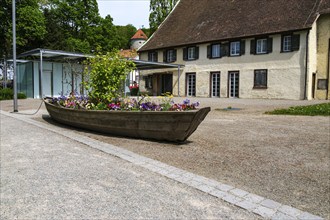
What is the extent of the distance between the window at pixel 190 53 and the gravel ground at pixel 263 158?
70.2 feet

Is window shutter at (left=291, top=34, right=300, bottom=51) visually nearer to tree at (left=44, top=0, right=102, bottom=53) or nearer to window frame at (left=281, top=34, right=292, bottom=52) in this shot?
window frame at (left=281, top=34, right=292, bottom=52)

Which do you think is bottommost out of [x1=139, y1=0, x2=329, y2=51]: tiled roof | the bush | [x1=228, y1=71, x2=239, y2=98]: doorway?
the bush

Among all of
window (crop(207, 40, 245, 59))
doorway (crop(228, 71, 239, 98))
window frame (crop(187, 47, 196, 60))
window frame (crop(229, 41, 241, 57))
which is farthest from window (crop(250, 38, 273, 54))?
window frame (crop(187, 47, 196, 60))

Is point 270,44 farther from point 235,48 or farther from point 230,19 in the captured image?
point 230,19

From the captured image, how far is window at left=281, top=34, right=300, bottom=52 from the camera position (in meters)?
22.6

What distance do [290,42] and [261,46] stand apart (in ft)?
7.99

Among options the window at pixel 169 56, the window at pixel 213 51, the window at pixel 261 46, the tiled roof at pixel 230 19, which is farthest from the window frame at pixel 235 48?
the window at pixel 169 56

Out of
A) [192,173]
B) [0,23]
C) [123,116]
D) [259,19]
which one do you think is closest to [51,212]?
[192,173]

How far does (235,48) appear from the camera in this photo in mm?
26531

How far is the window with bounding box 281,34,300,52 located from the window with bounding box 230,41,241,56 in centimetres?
385

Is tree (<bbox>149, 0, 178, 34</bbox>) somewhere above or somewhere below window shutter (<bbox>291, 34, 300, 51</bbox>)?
Answer: above

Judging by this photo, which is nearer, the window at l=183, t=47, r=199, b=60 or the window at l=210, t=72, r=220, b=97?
the window at l=210, t=72, r=220, b=97

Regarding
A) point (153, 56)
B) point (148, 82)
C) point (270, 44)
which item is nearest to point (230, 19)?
point (270, 44)

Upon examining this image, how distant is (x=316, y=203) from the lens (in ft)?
11.6
